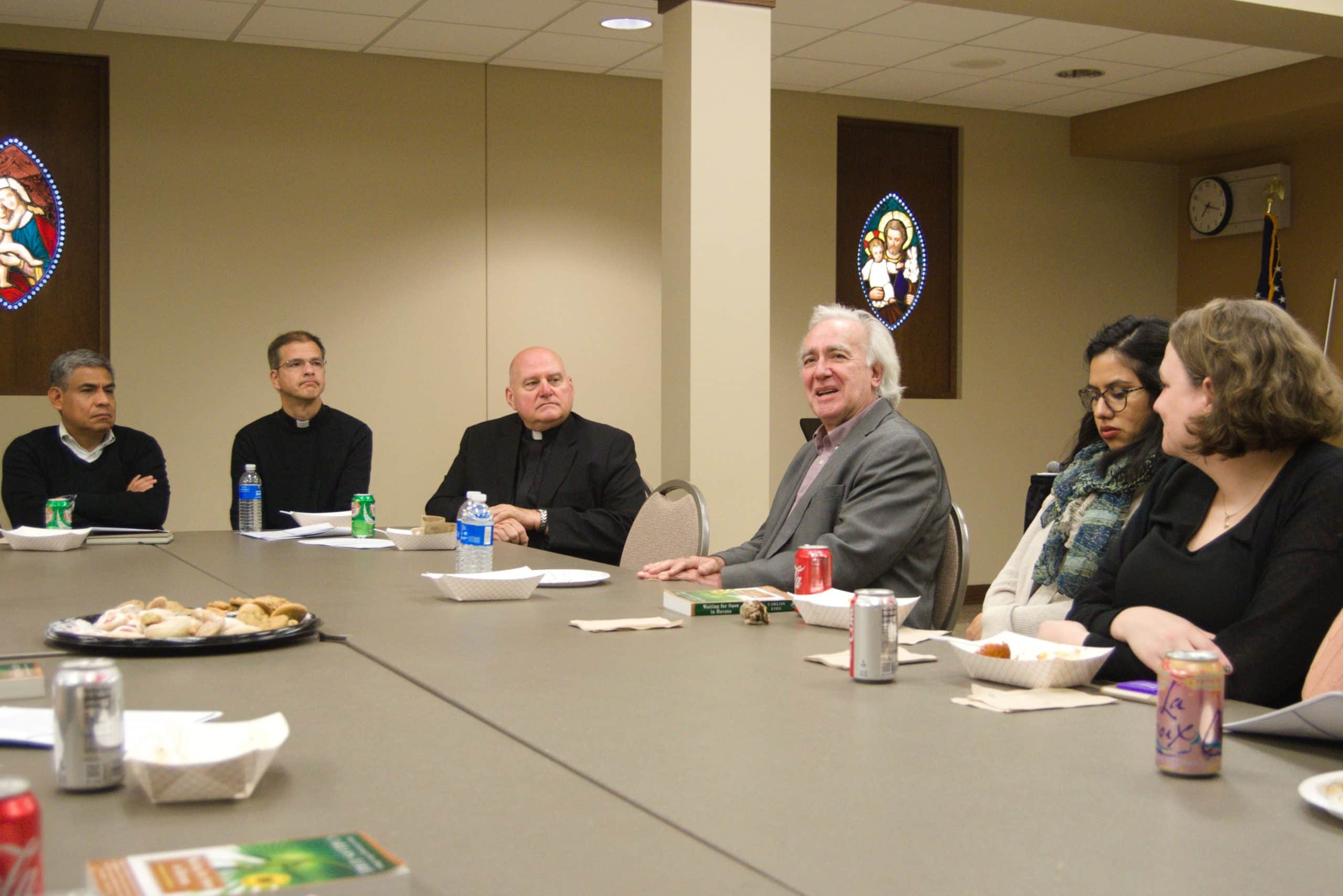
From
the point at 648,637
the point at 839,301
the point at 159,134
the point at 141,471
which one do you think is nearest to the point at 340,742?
the point at 648,637

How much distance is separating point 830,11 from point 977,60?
1190mm

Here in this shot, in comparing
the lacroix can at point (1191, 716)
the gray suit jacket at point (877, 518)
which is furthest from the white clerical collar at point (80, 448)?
the lacroix can at point (1191, 716)

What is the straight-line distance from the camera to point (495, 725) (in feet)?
5.03

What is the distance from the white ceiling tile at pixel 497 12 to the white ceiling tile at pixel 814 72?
4.26ft

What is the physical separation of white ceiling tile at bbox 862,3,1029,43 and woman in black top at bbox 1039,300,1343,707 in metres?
3.73

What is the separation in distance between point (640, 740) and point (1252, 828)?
24.5 inches

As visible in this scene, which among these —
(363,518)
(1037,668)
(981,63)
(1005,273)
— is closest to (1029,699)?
(1037,668)

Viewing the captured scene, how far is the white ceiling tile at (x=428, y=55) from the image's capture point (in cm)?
620

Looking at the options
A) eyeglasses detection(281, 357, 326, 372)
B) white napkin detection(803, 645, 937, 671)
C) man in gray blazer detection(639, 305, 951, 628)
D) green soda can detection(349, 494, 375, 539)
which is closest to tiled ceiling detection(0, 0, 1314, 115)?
eyeglasses detection(281, 357, 326, 372)

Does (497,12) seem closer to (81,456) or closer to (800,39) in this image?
(800,39)

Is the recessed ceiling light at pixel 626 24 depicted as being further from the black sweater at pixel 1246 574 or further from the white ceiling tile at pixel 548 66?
the black sweater at pixel 1246 574

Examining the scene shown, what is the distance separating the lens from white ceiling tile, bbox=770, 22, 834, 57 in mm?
5836

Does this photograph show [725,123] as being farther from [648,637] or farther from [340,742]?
[340,742]

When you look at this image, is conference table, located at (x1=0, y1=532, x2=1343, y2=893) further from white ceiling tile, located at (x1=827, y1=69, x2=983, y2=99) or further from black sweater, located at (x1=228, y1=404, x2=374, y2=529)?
white ceiling tile, located at (x1=827, y1=69, x2=983, y2=99)
